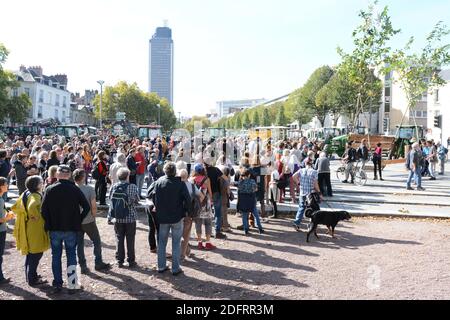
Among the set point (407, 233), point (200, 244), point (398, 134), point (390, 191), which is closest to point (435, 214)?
point (407, 233)

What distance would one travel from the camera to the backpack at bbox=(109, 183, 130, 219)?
7.02 meters

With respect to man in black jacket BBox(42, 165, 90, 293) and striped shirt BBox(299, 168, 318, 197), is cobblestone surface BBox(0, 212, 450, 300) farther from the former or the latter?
striped shirt BBox(299, 168, 318, 197)

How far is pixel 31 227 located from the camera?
6.13 metres

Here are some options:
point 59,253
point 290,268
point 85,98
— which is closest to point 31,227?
point 59,253

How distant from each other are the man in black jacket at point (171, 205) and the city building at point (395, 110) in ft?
196

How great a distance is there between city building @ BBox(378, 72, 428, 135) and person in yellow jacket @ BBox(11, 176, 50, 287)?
201 feet

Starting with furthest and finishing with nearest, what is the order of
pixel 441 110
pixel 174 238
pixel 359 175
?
pixel 441 110
pixel 359 175
pixel 174 238

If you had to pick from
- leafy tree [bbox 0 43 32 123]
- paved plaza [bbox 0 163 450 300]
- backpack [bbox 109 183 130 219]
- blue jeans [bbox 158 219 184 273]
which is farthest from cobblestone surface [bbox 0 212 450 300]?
leafy tree [bbox 0 43 32 123]

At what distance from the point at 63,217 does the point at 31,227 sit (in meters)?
0.55

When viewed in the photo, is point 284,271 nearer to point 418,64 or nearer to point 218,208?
point 218,208

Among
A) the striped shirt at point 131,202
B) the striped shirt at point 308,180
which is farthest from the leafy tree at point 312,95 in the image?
the striped shirt at point 131,202

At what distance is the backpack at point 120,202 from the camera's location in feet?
23.0

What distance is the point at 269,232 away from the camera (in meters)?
10.0
